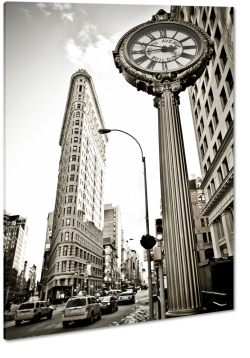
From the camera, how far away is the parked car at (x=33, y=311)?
373cm

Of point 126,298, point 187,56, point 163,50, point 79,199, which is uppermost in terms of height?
point 163,50

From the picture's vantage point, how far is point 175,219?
4262 millimetres

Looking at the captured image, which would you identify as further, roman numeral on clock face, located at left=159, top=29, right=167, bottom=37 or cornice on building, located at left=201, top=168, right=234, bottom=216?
cornice on building, located at left=201, top=168, right=234, bottom=216

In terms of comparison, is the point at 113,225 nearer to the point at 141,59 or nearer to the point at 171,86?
the point at 171,86

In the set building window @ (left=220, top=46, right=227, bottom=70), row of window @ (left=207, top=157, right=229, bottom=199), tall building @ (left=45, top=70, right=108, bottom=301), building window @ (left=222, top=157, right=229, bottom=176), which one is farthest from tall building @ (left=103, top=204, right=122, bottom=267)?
building window @ (left=220, top=46, right=227, bottom=70)

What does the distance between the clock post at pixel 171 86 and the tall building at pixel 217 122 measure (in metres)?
1.37

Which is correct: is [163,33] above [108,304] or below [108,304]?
above

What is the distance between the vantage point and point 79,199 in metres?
5.27

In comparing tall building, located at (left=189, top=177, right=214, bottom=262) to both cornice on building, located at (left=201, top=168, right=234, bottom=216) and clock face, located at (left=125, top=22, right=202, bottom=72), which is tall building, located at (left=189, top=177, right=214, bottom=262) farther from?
clock face, located at (left=125, top=22, right=202, bottom=72)

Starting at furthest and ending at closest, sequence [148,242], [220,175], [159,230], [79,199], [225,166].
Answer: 1. [225,166]
2. [220,175]
3. [79,199]
4. [148,242]
5. [159,230]

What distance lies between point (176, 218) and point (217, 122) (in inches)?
233

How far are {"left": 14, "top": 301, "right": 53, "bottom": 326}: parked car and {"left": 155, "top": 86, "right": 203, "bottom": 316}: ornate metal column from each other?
1928mm

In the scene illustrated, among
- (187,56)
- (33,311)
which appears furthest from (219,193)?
(33,311)

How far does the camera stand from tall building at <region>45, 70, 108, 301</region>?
14.6ft
